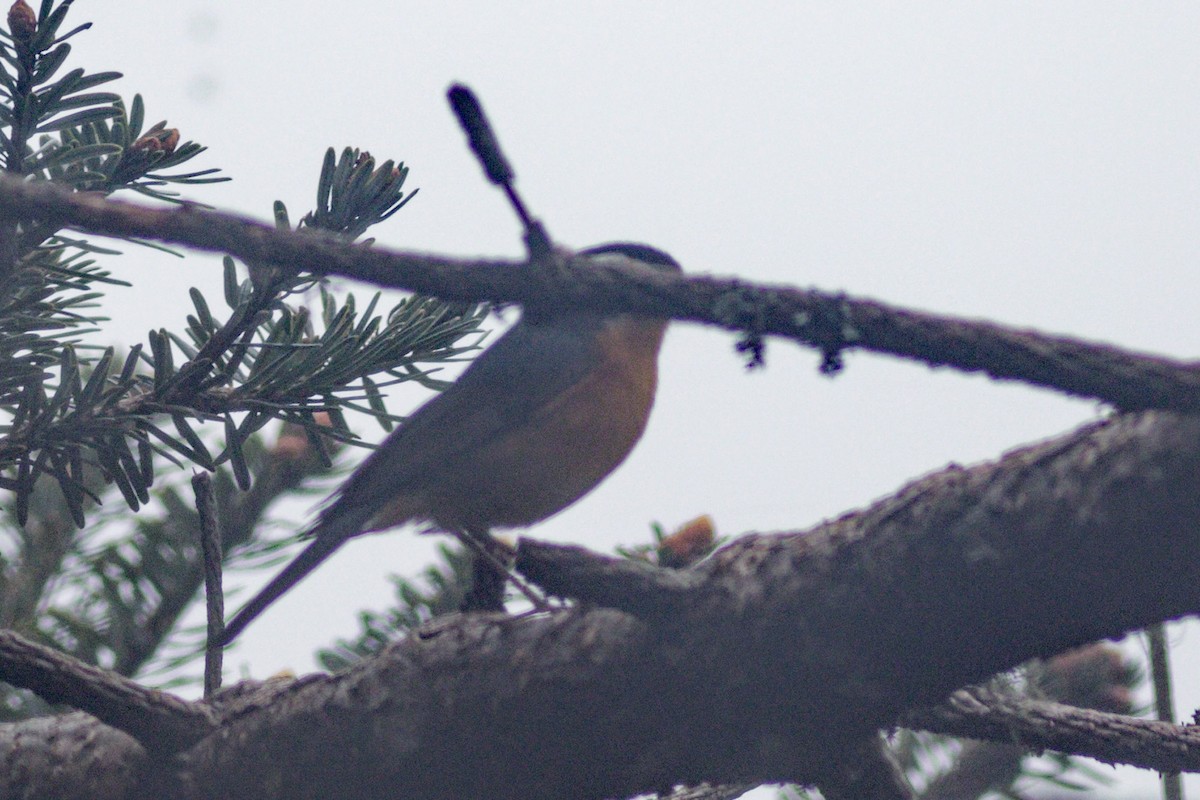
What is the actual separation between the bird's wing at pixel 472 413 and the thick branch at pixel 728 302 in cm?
185

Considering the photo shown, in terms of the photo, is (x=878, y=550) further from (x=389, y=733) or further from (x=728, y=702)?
(x=389, y=733)

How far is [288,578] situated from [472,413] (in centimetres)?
72

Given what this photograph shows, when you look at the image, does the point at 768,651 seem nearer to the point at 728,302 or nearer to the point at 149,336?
the point at 728,302

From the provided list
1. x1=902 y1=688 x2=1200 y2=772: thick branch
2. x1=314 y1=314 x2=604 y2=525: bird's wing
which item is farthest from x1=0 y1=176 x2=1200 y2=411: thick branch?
x1=314 y1=314 x2=604 y2=525: bird's wing

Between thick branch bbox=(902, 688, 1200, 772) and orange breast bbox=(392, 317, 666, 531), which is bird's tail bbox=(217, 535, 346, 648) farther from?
thick branch bbox=(902, 688, 1200, 772)

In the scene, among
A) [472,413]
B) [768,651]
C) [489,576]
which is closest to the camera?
[768,651]

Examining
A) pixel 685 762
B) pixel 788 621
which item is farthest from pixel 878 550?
pixel 685 762

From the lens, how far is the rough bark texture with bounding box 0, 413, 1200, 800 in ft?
5.15

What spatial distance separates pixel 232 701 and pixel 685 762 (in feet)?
3.26

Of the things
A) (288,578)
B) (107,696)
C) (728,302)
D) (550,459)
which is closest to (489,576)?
(550,459)

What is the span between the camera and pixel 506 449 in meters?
3.48

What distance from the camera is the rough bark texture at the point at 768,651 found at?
61.7 inches

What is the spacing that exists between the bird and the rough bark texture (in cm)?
120

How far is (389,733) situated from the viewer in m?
2.13
